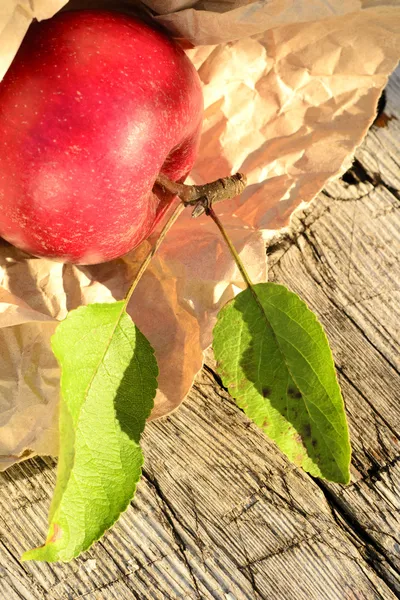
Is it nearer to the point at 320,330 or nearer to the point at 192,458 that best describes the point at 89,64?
the point at 320,330

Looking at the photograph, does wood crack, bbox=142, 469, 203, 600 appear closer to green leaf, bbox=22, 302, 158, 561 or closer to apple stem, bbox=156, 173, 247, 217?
green leaf, bbox=22, 302, 158, 561

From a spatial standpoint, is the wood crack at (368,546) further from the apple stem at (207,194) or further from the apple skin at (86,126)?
the apple skin at (86,126)

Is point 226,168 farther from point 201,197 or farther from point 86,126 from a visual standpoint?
point 86,126

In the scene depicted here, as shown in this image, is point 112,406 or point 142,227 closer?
point 112,406

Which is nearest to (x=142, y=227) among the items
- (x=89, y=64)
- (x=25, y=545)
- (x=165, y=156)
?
(x=165, y=156)

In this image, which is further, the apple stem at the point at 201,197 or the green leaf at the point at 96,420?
the apple stem at the point at 201,197

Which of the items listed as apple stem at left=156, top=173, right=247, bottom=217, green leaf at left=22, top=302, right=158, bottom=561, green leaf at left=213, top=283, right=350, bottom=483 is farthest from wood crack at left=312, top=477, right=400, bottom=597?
apple stem at left=156, top=173, right=247, bottom=217

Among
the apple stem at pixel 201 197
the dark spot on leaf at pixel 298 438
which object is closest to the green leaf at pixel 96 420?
the apple stem at pixel 201 197

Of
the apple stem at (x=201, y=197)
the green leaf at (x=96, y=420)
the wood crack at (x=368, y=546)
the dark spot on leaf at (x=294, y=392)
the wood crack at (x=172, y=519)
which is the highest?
the apple stem at (x=201, y=197)
